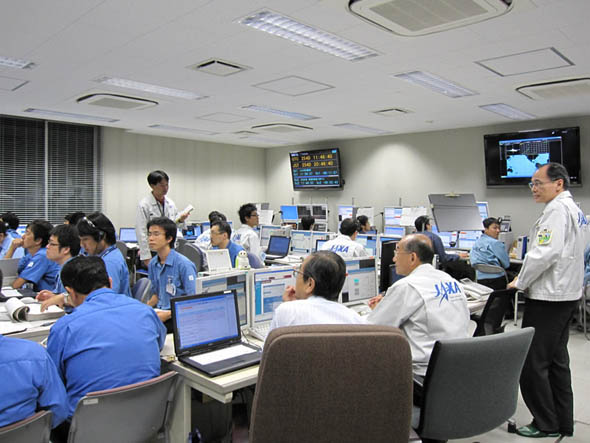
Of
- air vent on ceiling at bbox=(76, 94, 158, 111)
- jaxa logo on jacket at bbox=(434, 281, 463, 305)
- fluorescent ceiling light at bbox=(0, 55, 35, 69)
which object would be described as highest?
air vent on ceiling at bbox=(76, 94, 158, 111)

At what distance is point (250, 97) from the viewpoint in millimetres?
6199

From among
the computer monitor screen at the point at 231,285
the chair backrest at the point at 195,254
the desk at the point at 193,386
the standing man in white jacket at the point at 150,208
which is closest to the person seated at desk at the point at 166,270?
the computer monitor screen at the point at 231,285

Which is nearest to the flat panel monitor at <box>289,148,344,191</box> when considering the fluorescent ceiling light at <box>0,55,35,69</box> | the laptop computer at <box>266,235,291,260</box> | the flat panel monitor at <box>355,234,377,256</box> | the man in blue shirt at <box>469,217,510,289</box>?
the laptop computer at <box>266,235,291,260</box>

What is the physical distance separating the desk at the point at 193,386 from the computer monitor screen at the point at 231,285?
0.45 metres

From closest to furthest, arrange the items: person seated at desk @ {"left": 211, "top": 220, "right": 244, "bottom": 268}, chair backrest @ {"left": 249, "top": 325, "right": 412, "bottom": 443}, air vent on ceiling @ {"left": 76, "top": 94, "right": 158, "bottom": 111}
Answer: chair backrest @ {"left": 249, "top": 325, "right": 412, "bottom": 443}
person seated at desk @ {"left": 211, "top": 220, "right": 244, "bottom": 268}
air vent on ceiling @ {"left": 76, "top": 94, "right": 158, "bottom": 111}

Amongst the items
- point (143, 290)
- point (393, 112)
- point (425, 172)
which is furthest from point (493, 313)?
point (425, 172)

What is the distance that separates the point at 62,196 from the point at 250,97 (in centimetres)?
475

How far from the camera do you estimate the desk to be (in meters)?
2.12

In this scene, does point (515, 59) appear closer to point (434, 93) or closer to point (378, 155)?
point (434, 93)

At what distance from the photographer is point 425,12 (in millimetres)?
3377

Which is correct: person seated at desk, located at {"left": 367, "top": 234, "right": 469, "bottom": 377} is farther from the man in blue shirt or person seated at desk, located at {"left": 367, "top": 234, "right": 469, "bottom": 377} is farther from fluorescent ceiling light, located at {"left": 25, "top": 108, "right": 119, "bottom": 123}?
fluorescent ceiling light, located at {"left": 25, "top": 108, "right": 119, "bottom": 123}

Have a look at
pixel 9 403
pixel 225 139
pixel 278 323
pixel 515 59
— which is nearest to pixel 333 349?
pixel 278 323

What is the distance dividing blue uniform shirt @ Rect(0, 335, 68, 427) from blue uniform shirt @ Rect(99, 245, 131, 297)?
1.49 m

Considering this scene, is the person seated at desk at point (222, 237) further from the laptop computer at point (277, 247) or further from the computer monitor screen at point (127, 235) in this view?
the computer monitor screen at point (127, 235)
